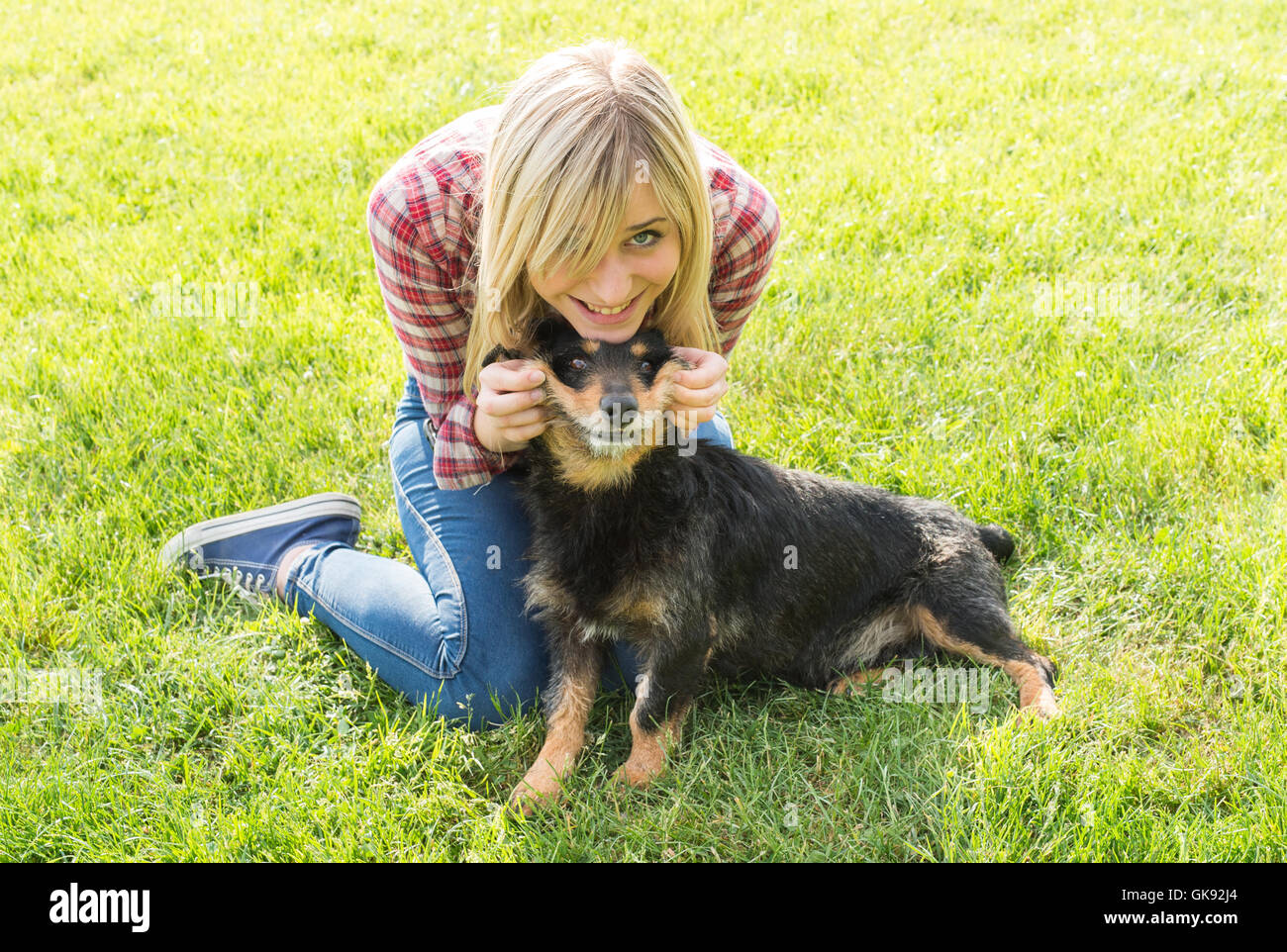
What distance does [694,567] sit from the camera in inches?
128

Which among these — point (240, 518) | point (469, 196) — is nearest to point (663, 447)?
point (469, 196)

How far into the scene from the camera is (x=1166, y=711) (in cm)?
335

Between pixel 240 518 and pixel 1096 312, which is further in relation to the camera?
pixel 1096 312

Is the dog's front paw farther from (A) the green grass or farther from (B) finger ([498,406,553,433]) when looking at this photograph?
(B) finger ([498,406,553,433])

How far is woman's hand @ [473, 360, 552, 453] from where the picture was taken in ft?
9.73

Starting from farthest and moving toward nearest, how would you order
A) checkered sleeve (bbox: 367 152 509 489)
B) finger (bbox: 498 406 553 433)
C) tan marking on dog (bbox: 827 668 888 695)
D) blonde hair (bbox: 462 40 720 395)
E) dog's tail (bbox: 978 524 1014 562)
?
dog's tail (bbox: 978 524 1014 562), tan marking on dog (bbox: 827 668 888 695), checkered sleeve (bbox: 367 152 509 489), finger (bbox: 498 406 553 433), blonde hair (bbox: 462 40 720 395)

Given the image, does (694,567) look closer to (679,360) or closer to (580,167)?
(679,360)

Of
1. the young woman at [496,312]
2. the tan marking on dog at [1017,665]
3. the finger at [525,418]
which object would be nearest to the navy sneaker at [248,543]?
the young woman at [496,312]

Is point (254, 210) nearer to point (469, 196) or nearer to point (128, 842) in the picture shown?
point (469, 196)

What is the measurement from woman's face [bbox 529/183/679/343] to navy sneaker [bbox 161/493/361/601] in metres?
1.60

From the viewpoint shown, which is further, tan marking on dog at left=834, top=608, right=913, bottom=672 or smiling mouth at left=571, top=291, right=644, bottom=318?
tan marking on dog at left=834, top=608, right=913, bottom=672

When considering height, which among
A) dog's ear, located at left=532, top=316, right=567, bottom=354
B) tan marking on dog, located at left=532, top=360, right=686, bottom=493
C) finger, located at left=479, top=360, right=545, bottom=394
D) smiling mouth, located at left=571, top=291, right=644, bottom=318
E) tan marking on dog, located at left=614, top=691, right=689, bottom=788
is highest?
smiling mouth, located at left=571, top=291, right=644, bottom=318

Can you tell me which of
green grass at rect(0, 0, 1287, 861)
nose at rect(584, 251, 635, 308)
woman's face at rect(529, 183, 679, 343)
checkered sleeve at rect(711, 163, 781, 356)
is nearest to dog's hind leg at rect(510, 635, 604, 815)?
green grass at rect(0, 0, 1287, 861)

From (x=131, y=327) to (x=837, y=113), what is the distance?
524cm
